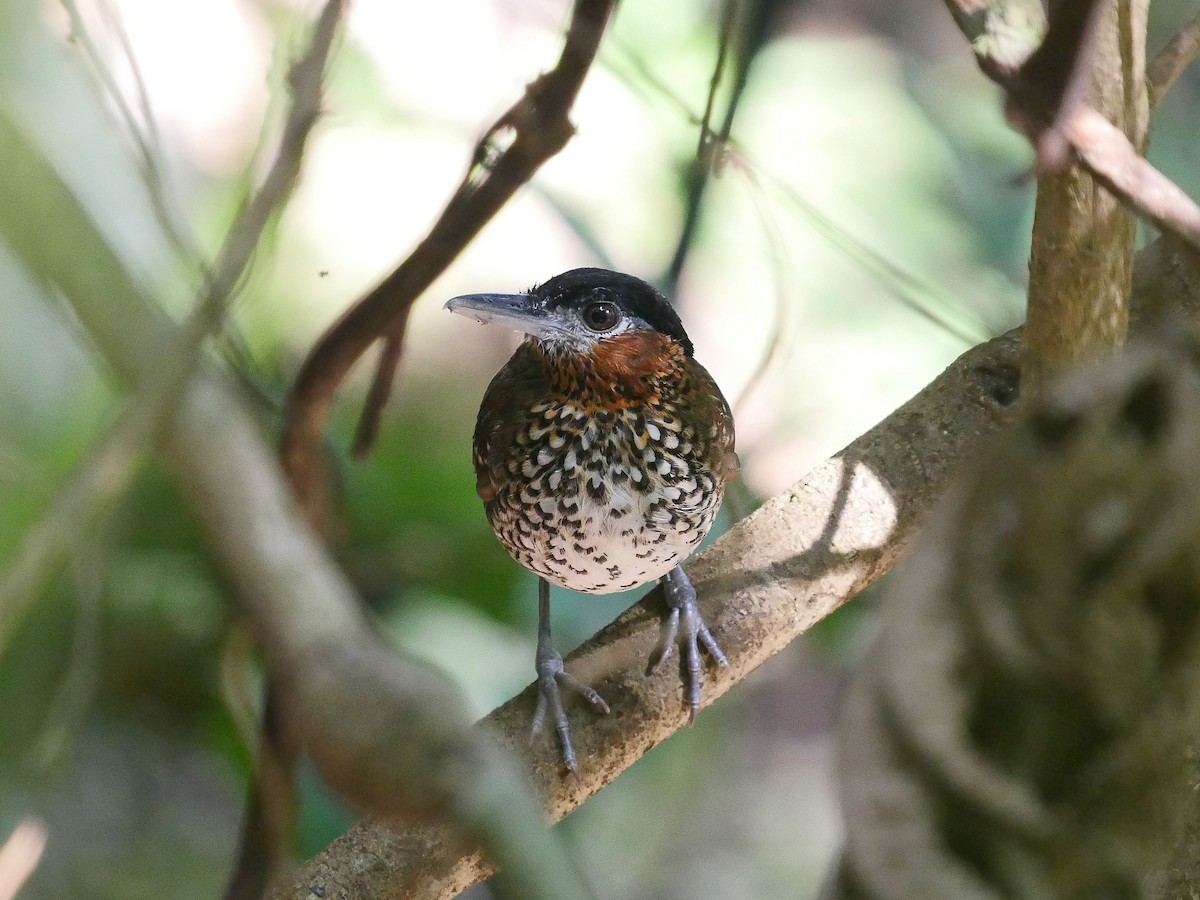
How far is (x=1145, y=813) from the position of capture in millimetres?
724

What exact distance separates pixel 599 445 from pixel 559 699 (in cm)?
49

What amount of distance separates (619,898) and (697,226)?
2.09m

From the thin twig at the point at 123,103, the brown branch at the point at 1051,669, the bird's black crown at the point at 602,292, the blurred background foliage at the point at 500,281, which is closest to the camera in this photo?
the brown branch at the point at 1051,669

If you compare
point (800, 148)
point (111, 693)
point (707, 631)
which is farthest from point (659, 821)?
point (800, 148)

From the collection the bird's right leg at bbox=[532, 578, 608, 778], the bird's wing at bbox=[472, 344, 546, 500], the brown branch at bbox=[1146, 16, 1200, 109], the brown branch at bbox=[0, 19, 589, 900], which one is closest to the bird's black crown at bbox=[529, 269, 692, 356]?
the bird's wing at bbox=[472, 344, 546, 500]

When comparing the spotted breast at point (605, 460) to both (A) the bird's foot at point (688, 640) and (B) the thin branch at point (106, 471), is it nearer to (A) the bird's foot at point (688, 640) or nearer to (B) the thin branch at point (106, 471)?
(A) the bird's foot at point (688, 640)

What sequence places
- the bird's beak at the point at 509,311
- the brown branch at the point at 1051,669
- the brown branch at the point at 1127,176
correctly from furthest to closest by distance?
the bird's beak at the point at 509,311
the brown branch at the point at 1127,176
the brown branch at the point at 1051,669

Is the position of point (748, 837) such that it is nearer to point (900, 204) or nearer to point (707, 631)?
point (707, 631)

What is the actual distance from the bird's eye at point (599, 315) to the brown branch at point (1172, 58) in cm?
95

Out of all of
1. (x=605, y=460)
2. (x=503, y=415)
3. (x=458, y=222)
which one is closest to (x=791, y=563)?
(x=605, y=460)

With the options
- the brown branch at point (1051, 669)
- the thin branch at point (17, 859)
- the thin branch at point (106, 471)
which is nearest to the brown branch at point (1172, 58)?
the brown branch at point (1051, 669)

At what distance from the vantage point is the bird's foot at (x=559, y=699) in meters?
2.08

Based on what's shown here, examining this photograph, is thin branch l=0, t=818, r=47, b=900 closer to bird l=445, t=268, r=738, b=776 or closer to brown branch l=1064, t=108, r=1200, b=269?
bird l=445, t=268, r=738, b=776

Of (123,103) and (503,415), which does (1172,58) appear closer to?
(503,415)
